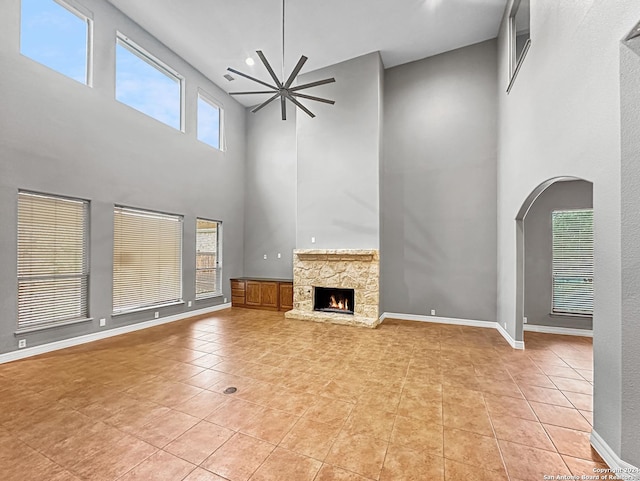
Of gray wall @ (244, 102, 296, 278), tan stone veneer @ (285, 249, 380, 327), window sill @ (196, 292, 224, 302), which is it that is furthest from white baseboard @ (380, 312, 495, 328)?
window sill @ (196, 292, 224, 302)

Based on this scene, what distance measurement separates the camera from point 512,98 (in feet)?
15.1

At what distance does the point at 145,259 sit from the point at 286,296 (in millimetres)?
3204

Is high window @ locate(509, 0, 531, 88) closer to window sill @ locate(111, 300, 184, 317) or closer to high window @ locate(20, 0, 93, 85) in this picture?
high window @ locate(20, 0, 93, 85)

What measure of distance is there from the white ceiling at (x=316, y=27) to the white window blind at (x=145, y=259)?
3.62m

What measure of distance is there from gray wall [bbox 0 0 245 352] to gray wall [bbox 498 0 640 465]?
6499mm

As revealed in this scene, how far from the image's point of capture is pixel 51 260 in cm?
441

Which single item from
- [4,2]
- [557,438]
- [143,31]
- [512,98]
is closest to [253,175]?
[143,31]

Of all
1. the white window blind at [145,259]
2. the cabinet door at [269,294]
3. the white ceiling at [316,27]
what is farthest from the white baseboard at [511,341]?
the white window blind at [145,259]

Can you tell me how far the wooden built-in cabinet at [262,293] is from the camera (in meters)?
7.22

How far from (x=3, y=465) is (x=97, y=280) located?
3.43m

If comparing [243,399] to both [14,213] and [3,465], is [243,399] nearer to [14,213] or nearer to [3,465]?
[3,465]

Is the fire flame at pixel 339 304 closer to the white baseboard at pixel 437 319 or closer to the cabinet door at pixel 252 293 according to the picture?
the white baseboard at pixel 437 319

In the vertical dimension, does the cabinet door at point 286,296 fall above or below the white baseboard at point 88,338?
above

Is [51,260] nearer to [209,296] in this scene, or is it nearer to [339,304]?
[209,296]
